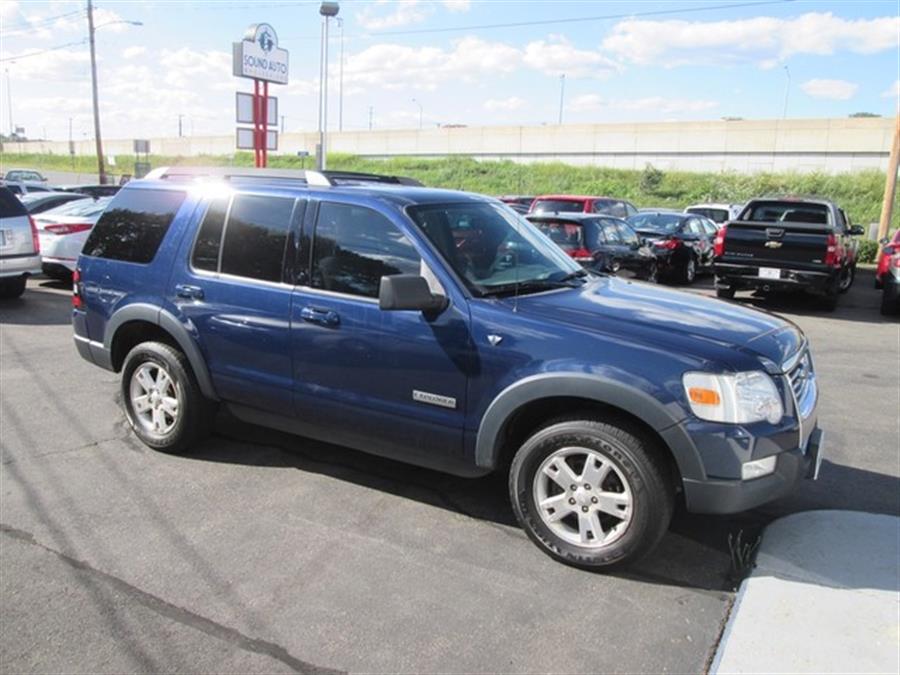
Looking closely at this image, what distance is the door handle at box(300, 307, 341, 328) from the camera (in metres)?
4.02

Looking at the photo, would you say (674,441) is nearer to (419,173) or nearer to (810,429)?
(810,429)

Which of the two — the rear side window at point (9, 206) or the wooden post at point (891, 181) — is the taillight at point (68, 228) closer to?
the rear side window at point (9, 206)

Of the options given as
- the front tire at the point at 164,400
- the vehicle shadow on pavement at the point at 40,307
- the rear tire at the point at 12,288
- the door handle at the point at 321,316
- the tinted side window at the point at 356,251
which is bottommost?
the vehicle shadow on pavement at the point at 40,307

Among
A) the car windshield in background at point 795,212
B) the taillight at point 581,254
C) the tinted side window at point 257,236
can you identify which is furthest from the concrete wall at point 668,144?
the tinted side window at point 257,236

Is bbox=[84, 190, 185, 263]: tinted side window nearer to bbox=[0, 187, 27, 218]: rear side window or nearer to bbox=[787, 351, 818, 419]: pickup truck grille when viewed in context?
bbox=[787, 351, 818, 419]: pickup truck grille

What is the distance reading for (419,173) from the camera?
57625mm

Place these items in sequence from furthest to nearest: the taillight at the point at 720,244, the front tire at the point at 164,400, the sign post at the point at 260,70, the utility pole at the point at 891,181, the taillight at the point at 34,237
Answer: the sign post at the point at 260,70, the utility pole at the point at 891,181, the taillight at the point at 720,244, the taillight at the point at 34,237, the front tire at the point at 164,400

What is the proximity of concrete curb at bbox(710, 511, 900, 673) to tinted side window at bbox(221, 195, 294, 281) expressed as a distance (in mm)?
3040

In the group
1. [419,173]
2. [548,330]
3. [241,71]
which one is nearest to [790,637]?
[548,330]

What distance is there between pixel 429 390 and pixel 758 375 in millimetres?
1596

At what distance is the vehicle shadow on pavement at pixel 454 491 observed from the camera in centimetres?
359

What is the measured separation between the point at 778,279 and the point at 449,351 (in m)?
9.74

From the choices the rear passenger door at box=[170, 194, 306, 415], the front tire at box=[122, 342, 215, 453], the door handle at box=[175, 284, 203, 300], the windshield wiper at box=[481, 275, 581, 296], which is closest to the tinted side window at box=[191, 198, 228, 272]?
the rear passenger door at box=[170, 194, 306, 415]

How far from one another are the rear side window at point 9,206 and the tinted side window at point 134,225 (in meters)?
6.19
